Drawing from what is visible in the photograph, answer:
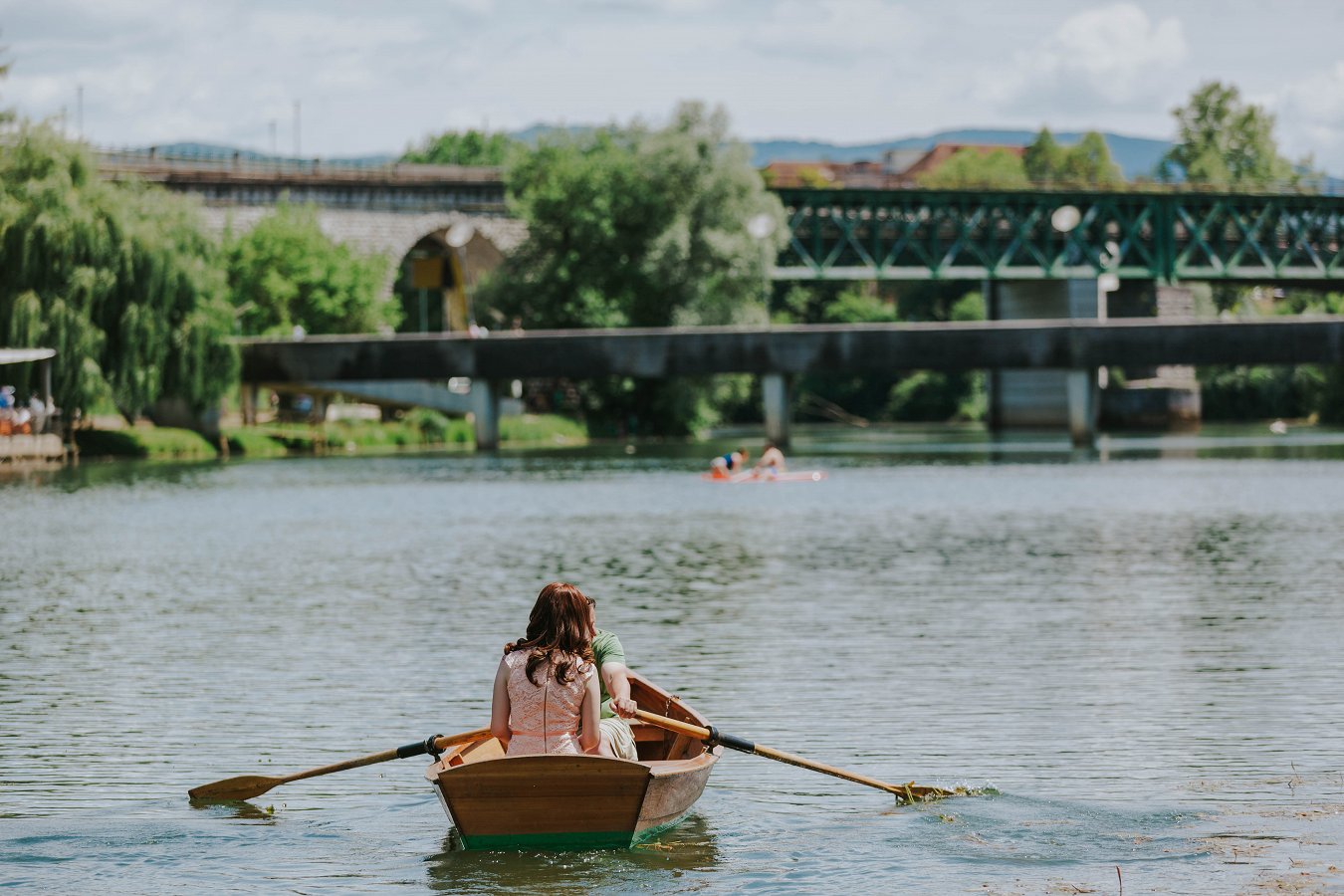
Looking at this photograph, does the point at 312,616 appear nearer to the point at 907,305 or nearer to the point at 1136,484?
the point at 1136,484

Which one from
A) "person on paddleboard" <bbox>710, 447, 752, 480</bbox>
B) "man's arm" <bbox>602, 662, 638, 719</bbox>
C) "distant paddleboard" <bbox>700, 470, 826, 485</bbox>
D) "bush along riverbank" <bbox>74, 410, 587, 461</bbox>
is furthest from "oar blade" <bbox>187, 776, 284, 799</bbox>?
"bush along riverbank" <bbox>74, 410, 587, 461</bbox>

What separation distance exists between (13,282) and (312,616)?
3798 cm

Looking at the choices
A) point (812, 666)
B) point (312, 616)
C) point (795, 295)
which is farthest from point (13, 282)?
point (795, 295)

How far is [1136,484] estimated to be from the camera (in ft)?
157

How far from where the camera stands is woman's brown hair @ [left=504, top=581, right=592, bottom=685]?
11.1 metres

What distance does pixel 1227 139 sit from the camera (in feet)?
453

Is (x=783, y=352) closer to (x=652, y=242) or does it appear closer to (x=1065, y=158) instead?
(x=652, y=242)

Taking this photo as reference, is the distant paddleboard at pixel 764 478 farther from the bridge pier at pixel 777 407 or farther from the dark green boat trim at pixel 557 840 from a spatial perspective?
the dark green boat trim at pixel 557 840

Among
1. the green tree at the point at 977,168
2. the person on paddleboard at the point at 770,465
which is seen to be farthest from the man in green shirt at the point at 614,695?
the green tree at the point at 977,168

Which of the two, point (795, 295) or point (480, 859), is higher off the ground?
point (795, 295)

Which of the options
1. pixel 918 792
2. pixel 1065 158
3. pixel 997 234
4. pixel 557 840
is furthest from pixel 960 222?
pixel 557 840

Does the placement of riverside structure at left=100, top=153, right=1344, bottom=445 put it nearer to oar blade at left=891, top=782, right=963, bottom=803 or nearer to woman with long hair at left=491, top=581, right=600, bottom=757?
oar blade at left=891, top=782, right=963, bottom=803

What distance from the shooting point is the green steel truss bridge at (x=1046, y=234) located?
325ft

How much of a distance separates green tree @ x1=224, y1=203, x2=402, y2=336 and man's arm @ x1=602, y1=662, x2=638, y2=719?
70.8m
